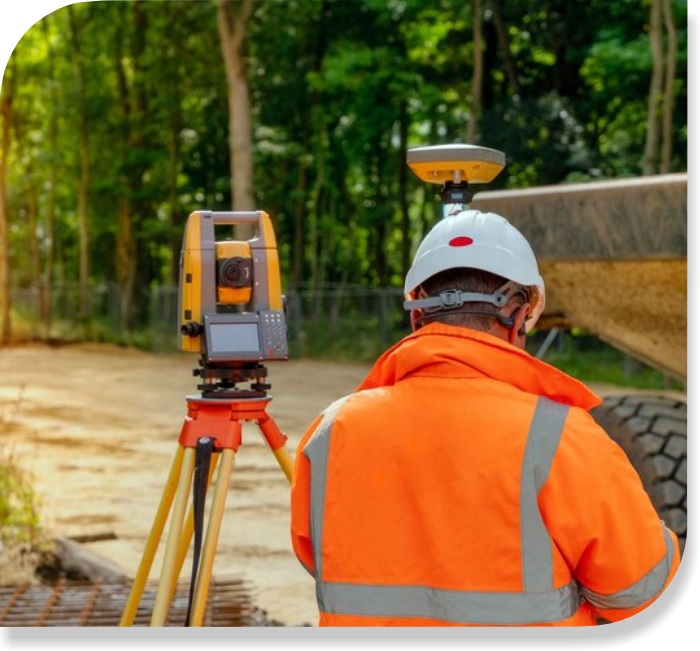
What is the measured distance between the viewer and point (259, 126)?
22.4 metres

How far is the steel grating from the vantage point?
13.5 ft

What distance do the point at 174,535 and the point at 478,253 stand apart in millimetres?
1535

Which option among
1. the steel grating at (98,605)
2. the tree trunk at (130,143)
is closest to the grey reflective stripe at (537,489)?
the steel grating at (98,605)

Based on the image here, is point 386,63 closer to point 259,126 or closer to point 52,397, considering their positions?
point 259,126

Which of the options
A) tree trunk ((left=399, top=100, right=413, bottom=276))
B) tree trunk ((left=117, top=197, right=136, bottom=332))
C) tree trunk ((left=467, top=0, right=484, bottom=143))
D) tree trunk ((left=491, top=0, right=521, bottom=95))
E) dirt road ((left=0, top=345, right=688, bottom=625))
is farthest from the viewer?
tree trunk ((left=117, top=197, right=136, bottom=332))

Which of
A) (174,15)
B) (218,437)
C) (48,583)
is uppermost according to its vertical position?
(174,15)

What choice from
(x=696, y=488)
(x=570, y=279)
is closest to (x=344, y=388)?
(x=570, y=279)

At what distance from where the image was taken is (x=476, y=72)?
1797 cm

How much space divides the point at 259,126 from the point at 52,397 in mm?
9965

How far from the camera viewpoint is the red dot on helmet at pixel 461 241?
161cm

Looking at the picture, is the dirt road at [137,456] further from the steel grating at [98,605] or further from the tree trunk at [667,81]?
the tree trunk at [667,81]

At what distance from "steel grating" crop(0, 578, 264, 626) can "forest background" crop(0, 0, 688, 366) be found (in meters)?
10.2

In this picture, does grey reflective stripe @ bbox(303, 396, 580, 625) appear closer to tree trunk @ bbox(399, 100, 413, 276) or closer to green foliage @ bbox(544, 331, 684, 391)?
green foliage @ bbox(544, 331, 684, 391)

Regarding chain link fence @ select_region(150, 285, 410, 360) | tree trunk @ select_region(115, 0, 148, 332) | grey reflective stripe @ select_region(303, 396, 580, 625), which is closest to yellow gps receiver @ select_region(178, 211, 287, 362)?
grey reflective stripe @ select_region(303, 396, 580, 625)
